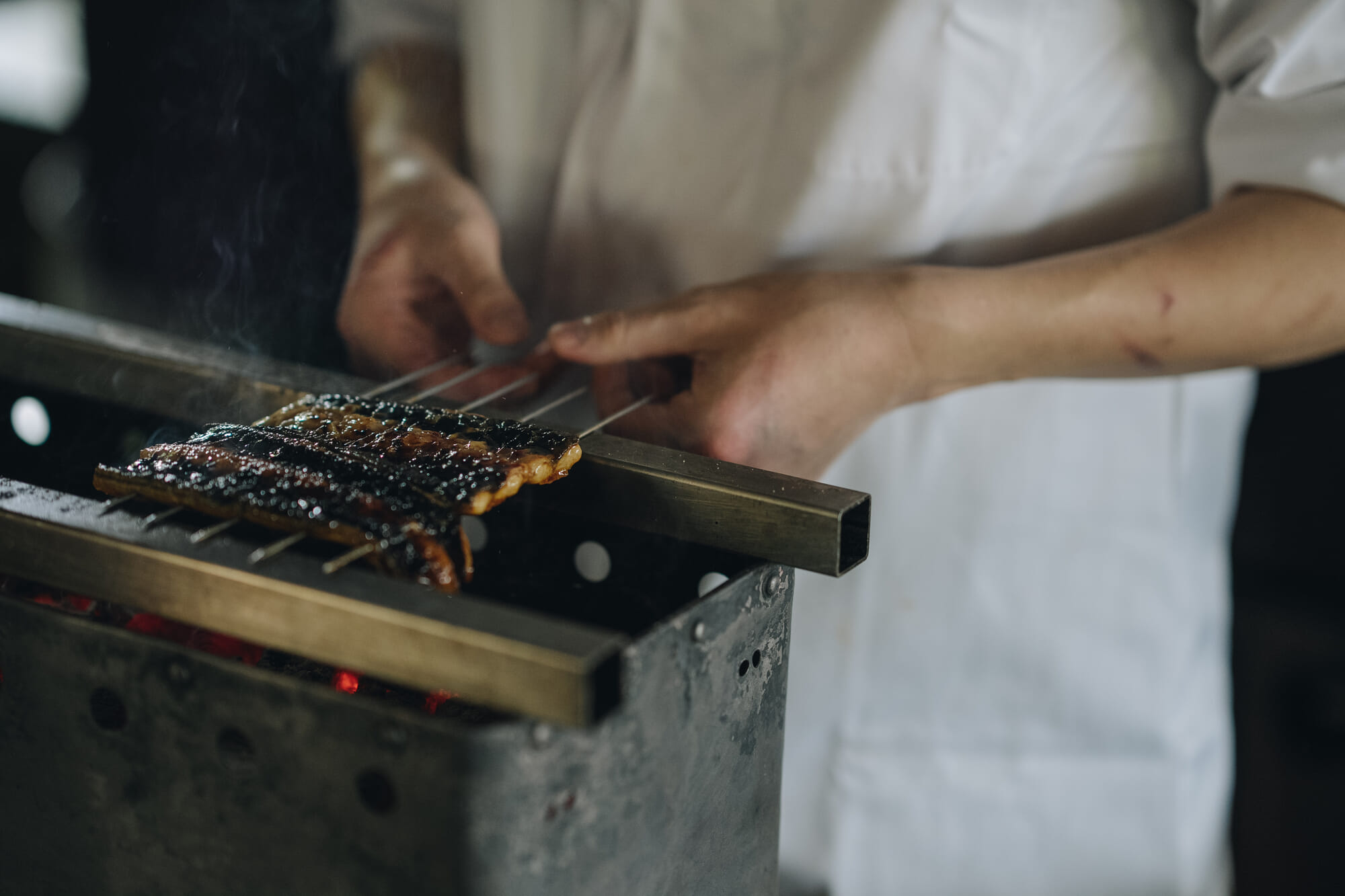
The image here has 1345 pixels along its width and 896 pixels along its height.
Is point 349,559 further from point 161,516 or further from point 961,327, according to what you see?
point 961,327

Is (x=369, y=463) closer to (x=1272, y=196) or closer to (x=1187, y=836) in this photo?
(x=1272, y=196)

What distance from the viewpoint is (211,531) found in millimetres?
947

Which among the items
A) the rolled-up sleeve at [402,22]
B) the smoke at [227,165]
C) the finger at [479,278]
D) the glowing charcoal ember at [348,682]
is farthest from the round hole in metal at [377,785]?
the rolled-up sleeve at [402,22]

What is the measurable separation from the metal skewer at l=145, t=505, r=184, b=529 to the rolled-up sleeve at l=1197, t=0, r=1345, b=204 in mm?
1438

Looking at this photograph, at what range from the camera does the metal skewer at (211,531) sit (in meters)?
0.93

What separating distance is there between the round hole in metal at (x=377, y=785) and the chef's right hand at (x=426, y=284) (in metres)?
0.85

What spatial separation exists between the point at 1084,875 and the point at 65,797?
62.5 inches

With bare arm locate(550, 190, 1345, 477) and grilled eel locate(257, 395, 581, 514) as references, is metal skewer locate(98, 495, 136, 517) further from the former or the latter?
bare arm locate(550, 190, 1345, 477)

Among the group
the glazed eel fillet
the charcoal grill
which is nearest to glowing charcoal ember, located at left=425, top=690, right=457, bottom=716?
the charcoal grill

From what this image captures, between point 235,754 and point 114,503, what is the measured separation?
295mm

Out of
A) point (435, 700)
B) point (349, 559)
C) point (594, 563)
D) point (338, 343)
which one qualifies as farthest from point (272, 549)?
point (338, 343)

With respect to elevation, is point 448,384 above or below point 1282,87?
below

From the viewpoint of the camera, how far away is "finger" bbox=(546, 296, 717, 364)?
134 cm

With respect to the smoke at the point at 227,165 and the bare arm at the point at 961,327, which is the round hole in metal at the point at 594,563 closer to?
the bare arm at the point at 961,327
